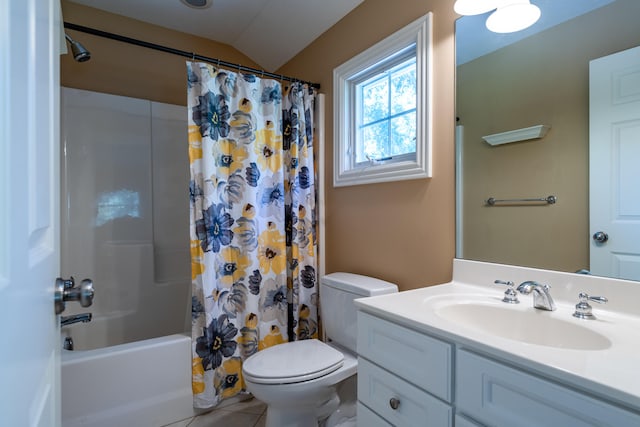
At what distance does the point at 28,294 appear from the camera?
424 mm

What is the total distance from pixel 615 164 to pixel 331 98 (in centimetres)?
147

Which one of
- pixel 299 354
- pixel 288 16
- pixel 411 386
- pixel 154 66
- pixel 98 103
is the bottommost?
pixel 299 354

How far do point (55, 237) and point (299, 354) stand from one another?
1.12 m

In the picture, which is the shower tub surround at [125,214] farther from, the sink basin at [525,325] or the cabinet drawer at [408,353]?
the sink basin at [525,325]

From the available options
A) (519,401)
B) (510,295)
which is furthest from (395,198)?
(519,401)

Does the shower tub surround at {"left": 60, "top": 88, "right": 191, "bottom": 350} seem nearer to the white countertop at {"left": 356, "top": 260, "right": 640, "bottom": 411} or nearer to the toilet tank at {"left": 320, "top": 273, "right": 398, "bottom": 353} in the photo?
the toilet tank at {"left": 320, "top": 273, "right": 398, "bottom": 353}

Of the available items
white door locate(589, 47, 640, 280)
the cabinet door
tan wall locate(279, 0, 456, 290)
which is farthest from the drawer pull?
white door locate(589, 47, 640, 280)

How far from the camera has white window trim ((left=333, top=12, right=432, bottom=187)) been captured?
4.62 ft

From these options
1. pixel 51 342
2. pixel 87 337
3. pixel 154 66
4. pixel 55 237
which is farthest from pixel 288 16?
pixel 87 337

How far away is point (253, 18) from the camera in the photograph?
86.4 inches

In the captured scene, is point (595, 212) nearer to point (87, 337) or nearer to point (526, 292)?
point (526, 292)

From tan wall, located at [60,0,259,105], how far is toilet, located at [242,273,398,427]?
193 cm

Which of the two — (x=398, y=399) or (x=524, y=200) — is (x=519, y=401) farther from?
(x=524, y=200)

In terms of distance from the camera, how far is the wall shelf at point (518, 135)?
1103 mm
